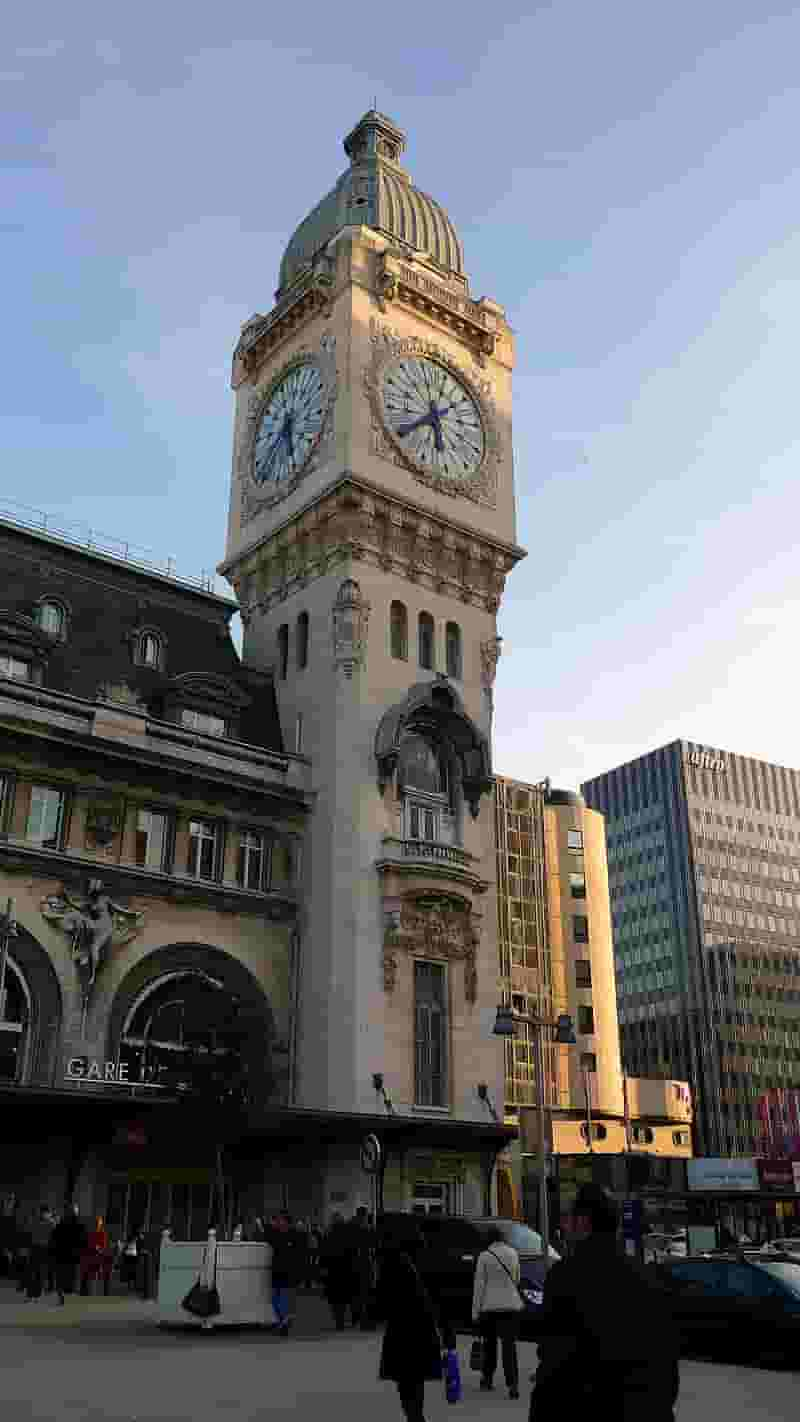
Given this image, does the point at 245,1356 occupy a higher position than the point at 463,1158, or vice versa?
the point at 463,1158

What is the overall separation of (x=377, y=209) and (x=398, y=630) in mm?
21138

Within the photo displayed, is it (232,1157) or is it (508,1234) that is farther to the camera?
(232,1157)

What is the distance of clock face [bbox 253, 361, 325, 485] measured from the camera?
52.8 meters

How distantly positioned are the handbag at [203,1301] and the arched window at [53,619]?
28237 mm

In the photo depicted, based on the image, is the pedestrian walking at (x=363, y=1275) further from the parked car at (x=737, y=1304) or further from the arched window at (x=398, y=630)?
the arched window at (x=398, y=630)

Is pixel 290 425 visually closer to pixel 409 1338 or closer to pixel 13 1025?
pixel 13 1025

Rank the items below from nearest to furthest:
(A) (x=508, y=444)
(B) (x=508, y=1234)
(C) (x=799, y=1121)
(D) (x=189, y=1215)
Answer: (B) (x=508, y=1234), (D) (x=189, y=1215), (A) (x=508, y=444), (C) (x=799, y=1121)

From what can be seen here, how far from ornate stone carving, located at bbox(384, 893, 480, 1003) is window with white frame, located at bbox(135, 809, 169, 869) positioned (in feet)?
26.7

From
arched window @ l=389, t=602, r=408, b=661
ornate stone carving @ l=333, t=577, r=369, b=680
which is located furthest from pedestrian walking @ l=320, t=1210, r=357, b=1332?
arched window @ l=389, t=602, r=408, b=661

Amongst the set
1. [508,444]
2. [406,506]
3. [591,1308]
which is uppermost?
[508,444]

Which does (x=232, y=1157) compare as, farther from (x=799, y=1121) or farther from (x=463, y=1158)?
(x=799, y=1121)

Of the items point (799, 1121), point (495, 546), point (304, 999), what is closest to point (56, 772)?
point (304, 999)

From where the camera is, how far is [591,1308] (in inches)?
248

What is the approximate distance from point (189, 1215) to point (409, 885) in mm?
12863
